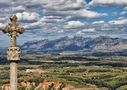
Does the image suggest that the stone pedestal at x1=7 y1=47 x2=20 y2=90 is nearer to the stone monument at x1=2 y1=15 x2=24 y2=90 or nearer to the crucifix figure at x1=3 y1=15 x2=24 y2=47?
the stone monument at x1=2 y1=15 x2=24 y2=90

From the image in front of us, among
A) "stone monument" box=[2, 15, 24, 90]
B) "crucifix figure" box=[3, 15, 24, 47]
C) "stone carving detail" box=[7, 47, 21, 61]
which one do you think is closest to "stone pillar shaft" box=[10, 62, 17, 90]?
"stone monument" box=[2, 15, 24, 90]

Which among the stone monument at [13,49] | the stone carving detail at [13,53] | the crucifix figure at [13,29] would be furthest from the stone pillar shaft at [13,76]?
the crucifix figure at [13,29]

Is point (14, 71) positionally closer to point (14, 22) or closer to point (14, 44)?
point (14, 44)

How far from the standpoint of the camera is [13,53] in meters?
21.0

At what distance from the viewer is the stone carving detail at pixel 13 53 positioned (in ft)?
68.7

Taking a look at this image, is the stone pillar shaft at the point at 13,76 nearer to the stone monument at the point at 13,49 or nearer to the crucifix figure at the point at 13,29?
the stone monument at the point at 13,49

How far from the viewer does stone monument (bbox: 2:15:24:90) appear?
20.8m

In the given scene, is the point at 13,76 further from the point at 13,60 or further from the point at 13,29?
the point at 13,29

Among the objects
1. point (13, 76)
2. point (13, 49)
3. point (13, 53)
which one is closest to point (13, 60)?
point (13, 53)

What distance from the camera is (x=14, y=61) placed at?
21.1 m

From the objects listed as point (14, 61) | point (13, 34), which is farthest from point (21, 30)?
point (14, 61)

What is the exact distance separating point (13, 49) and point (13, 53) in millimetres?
259

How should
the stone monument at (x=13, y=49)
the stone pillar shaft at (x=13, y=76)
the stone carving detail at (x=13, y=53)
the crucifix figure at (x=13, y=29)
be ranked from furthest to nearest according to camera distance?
the crucifix figure at (x=13, y=29) → the stone carving detail at (x=13, y=53) → the stone monument at (x=13, y=49) → the stone pillar shaft at (x=13, y=76)

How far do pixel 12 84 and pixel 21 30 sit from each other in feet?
10.9
